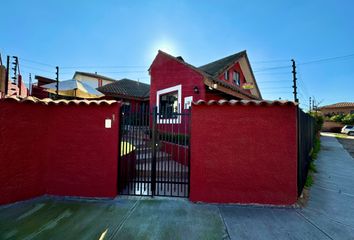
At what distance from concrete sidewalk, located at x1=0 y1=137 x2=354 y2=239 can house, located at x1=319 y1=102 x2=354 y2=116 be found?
2083 inches

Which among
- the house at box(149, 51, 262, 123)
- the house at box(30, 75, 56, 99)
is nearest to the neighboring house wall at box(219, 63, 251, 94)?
the house at box(149, 51, 262, 123)

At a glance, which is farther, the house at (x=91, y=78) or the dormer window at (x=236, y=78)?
the house at (x=91, y=78)

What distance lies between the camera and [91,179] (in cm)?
426

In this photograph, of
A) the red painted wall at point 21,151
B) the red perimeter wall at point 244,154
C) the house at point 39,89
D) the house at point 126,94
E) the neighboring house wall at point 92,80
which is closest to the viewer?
the red painted wall at point 21,151

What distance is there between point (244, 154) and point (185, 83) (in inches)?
245

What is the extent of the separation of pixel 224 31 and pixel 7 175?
11.1 meters

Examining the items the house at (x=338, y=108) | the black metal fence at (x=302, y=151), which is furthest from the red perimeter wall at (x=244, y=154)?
the house at (x=338, y=108)

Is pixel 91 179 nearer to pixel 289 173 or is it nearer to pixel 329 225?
pixel 289 173

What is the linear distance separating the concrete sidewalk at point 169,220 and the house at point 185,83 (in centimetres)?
476

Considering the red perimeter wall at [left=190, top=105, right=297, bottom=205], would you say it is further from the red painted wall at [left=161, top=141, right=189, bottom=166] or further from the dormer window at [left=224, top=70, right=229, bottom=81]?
the dormer window at [left=224, top=70, right=229, bottom=81]

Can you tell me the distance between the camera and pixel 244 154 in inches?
159

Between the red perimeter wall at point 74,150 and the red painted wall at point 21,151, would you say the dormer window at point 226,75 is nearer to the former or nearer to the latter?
the red perimeter wall at point 74,150

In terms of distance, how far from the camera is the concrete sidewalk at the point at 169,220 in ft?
9.39

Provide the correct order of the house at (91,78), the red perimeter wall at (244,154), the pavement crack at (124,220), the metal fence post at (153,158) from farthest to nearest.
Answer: the house at (91,78), the metal fence post at (153,158), the red perimeter wall at (244,154), the pavement crack at (124,220)
